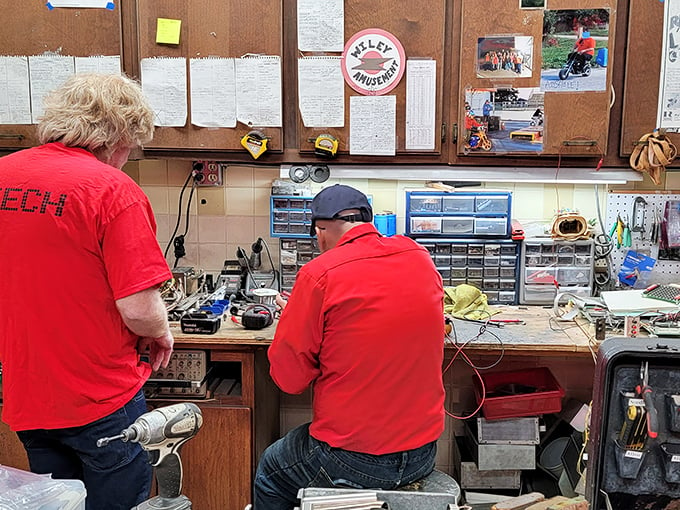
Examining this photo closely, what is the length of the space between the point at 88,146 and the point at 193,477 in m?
1.28

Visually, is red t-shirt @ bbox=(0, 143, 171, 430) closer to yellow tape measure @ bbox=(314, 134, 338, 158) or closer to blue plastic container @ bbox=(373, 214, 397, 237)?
yellow tape measure @ bbox=(314, 134, 338, 158)

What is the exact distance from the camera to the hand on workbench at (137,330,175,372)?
1747mm

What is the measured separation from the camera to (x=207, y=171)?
8.86 ft

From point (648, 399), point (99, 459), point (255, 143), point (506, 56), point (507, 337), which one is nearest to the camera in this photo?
point (648, 399)

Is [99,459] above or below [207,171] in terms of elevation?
below

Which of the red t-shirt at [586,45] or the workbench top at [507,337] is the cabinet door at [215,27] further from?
the red t-shirt at [586,45]

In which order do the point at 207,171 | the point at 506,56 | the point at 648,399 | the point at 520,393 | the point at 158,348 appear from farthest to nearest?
the point at 207,171
the point at 520,393
the point at 506,56
the point at 158,348
the point at 648,399

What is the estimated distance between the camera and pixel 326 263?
65.1 inches

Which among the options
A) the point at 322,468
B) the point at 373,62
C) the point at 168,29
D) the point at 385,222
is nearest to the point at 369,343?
the point at 322,468

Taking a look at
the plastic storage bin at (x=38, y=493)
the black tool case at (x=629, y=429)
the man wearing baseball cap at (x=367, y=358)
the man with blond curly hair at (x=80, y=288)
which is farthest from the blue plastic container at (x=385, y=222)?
the plastic storage bin at (x=38, y=493)

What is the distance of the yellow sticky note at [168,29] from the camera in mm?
2311

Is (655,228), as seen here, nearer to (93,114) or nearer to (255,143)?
(255,143)

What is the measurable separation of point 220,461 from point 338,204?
1.08 metres

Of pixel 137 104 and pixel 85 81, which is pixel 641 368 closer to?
pixel 137 104
